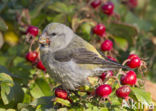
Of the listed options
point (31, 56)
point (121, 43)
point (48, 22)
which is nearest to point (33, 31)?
point (31, 56)

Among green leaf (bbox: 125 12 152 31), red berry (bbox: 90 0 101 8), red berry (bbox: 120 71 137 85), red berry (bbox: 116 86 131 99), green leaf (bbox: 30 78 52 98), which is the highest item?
red berry (bbox: 90 0 101 8)

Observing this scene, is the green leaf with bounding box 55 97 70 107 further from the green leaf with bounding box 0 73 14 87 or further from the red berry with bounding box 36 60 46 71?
the red berry with bounding box 36 60 46 71

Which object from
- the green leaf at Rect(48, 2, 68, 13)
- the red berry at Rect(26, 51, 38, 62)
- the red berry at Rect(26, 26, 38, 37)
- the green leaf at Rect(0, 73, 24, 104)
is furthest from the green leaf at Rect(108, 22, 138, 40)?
the green leaf at Rect(0, 73, 24, 104)

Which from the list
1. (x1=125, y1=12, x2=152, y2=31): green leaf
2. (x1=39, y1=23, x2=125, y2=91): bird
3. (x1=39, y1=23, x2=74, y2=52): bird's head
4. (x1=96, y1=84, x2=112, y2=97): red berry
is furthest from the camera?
(x1=125, y1=12, x2=152, y2=31): green leaf

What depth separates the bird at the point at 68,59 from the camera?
2.83 meters

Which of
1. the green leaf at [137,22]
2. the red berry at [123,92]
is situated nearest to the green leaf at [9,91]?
the red berry at [123,92]

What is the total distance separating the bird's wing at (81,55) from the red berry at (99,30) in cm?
42

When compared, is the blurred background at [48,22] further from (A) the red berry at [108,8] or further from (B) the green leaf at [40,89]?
(A) the red berry at [108,8]

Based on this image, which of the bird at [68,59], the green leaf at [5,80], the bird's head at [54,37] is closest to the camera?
the green leaf at [5,80]

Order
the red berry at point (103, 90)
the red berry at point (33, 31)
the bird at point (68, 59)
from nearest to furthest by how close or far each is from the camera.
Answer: the red berry at point (103, 90) < the bird at point (68, 59) < the red berry at point (33, 31)

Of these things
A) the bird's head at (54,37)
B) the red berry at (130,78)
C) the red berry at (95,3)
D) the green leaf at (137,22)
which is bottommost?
the red berry at (130,78)

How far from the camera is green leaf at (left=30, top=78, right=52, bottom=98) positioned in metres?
3.09

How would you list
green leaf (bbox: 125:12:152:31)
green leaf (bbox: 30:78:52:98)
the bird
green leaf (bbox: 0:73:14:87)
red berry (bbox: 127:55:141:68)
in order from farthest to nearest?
green leaf (bbox: 125:12:152:31), green leaf (bbox: 30:78:52:98), the bird, red berry (bbox: 127:55:141:68), green leaf (bbox: 0:73:14:87)

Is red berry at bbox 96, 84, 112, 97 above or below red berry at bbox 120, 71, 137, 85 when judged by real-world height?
below
